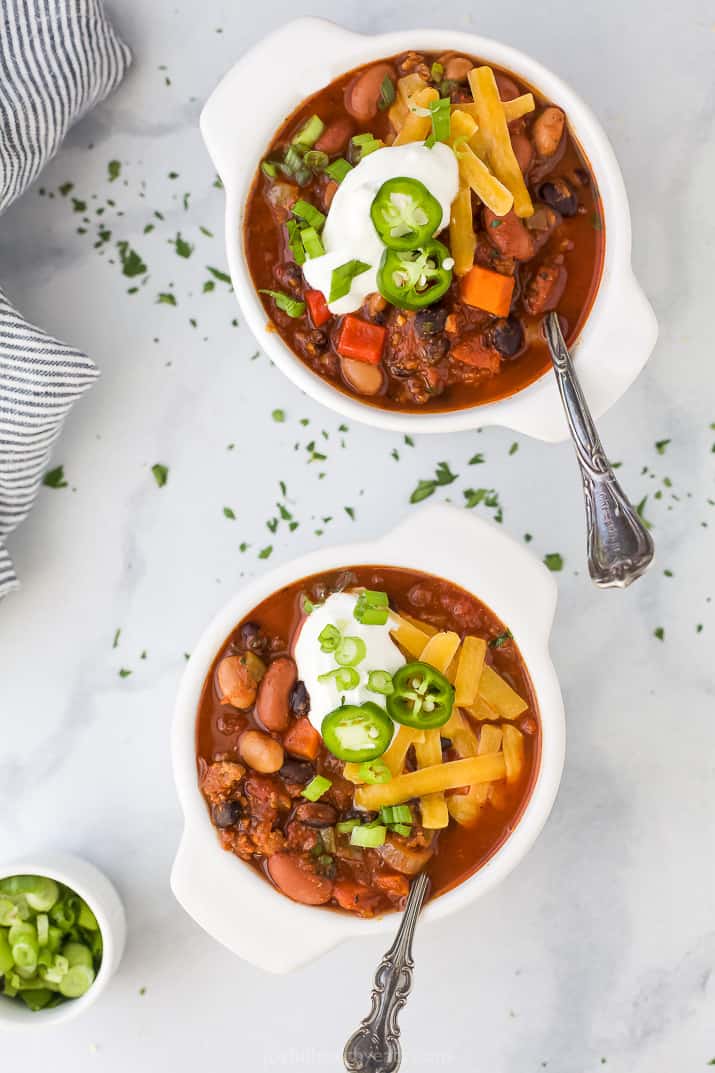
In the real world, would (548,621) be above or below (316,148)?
below

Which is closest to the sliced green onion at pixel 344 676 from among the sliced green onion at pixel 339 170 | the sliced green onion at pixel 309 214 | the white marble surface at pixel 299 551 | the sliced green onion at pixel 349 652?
the sliced green onion at pixel 349 652

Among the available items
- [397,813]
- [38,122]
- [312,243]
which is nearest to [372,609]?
[397,813]

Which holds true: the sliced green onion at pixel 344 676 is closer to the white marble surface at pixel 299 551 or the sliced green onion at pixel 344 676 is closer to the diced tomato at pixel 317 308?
the white marble surface at pixel 299 551

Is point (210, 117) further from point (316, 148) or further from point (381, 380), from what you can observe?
point (381, 380)

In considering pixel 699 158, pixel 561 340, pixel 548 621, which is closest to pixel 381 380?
pixel 561 340

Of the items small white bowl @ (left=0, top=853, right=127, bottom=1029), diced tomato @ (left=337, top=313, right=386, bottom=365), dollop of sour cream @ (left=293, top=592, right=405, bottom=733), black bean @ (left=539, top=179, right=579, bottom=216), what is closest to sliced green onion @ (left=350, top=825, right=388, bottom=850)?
dollop of sour cream @ (left=293, top=592, right=405, bottom=733)

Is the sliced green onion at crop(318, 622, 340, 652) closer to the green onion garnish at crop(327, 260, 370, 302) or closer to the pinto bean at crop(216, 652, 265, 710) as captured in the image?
the pinto bean at crop(216, 652, 265, 710)

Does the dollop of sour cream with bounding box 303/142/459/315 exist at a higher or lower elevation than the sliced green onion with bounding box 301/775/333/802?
higher
